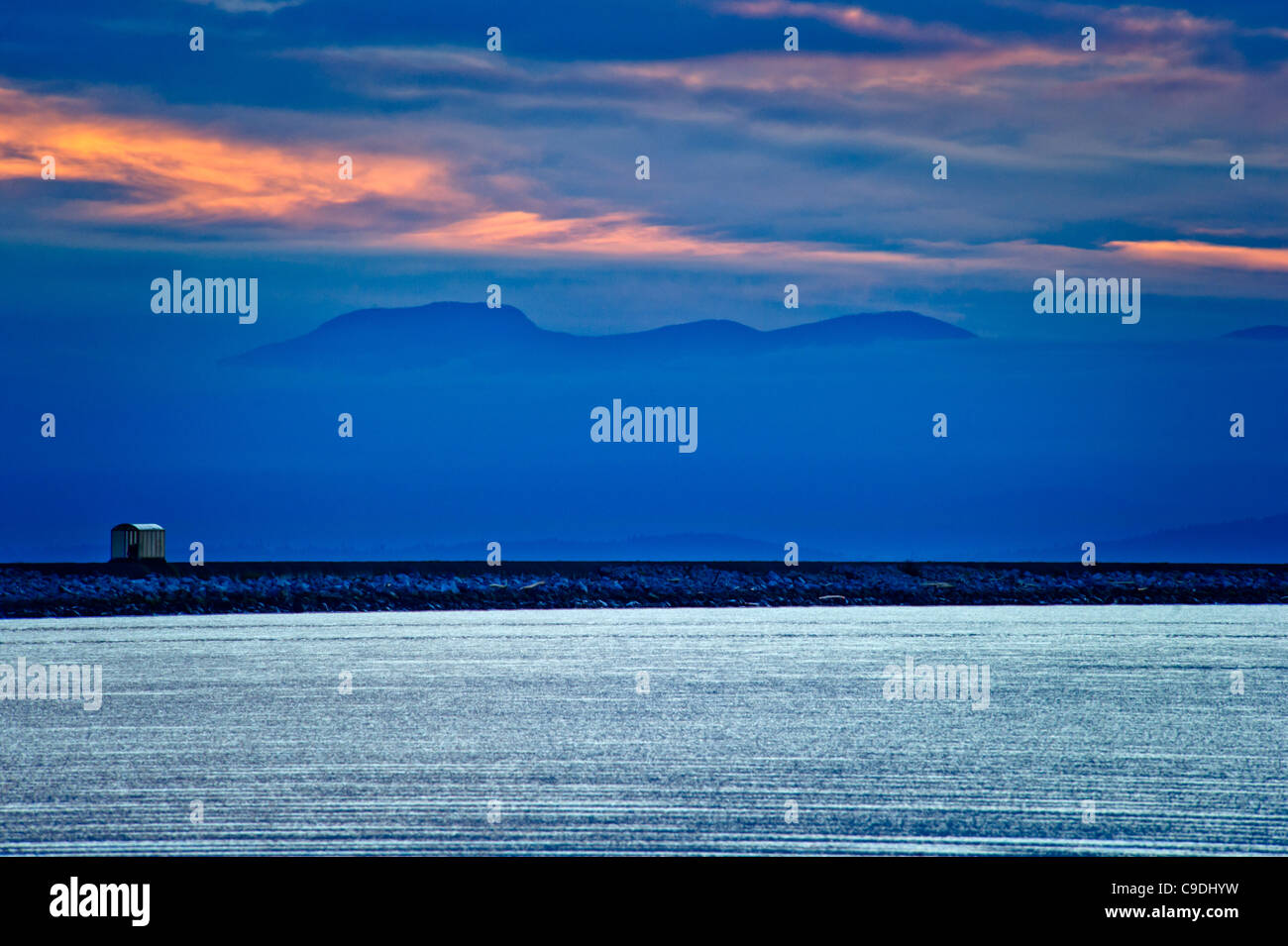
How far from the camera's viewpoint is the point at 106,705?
18125mm

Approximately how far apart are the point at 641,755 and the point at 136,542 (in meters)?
56.5

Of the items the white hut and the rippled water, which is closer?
the rippled water

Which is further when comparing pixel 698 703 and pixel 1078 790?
pixel 698 703

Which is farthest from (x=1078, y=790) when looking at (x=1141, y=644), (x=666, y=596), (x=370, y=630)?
(x=666, y=596)

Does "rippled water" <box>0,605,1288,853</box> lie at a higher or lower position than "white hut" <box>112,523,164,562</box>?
lower

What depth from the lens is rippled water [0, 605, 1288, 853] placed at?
10.1 meters

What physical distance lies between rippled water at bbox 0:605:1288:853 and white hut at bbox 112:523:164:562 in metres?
38.8

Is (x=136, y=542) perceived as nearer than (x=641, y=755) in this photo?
No

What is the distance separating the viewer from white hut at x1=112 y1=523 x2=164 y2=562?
6488cm

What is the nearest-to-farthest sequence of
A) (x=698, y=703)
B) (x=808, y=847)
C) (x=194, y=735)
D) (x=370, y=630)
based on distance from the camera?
1. (x=808, y=847)
2. (x=194, y=735)
3. (x=698, y=703)
4. (x=370, y=630)

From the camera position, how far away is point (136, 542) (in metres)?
65.2
